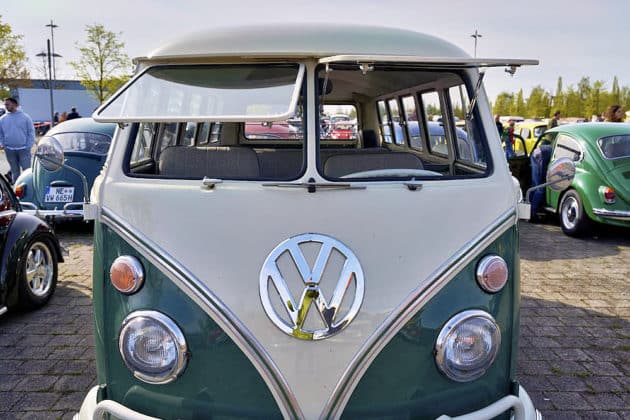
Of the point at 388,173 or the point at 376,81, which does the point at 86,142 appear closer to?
the point at 376,81

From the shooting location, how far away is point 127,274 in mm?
2283

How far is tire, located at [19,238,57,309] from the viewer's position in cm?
475

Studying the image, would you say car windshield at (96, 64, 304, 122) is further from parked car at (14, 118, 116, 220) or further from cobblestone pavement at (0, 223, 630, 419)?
parked car at (14, 118, 116, 220)

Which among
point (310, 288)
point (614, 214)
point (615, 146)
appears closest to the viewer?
point (310, 288)

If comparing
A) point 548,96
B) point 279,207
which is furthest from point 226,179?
point 548,96

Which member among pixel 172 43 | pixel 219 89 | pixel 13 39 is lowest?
pixel 219 89

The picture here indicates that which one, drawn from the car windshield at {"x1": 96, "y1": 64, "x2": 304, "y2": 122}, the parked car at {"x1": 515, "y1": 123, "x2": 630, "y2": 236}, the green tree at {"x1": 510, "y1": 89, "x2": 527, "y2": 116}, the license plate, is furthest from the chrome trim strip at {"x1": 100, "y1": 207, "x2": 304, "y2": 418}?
the green tree at {"x1": 510, "y1": 89, "x2": 527, "y2": 116}

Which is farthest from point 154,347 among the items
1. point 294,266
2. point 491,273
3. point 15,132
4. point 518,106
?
point 518,106

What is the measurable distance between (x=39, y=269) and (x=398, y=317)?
13.2ft

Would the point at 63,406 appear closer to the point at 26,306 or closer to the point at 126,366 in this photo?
the point at 126,366

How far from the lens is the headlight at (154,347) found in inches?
86.3

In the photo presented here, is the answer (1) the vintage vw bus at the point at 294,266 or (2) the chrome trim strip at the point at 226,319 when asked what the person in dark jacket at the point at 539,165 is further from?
(2) the chrome trim strip at the point at 226,319

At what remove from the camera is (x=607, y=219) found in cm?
781

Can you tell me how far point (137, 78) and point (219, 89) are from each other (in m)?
0.38
